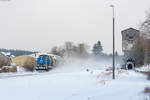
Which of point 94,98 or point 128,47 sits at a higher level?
point 128,47

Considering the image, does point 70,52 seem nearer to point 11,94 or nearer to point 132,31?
point 132,31

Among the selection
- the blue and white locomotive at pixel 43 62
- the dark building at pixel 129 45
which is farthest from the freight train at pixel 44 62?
the dark building at pixel 129 45

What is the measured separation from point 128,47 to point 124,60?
3736 mm

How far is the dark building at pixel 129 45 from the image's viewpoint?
3875 cm

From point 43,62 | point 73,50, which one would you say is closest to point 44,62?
point 43,62

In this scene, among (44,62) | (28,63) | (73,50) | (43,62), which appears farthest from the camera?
(73,50)

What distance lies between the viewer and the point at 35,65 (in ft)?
152

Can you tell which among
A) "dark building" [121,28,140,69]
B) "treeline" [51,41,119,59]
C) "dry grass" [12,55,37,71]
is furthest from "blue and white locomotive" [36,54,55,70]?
"treeline" [51,41,119,59]

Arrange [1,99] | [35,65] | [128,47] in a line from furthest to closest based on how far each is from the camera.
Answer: [35,65] → [128,47] → [1,99]

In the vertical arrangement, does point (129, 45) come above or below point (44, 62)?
above

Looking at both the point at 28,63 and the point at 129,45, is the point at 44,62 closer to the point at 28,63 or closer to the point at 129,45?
the point at 28,63

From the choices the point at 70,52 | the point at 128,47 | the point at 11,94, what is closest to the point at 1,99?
the point at 11,94

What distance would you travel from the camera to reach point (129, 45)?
39.0 m

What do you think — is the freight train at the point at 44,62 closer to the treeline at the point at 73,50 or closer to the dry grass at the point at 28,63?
the dry grass at the point at 28,63
